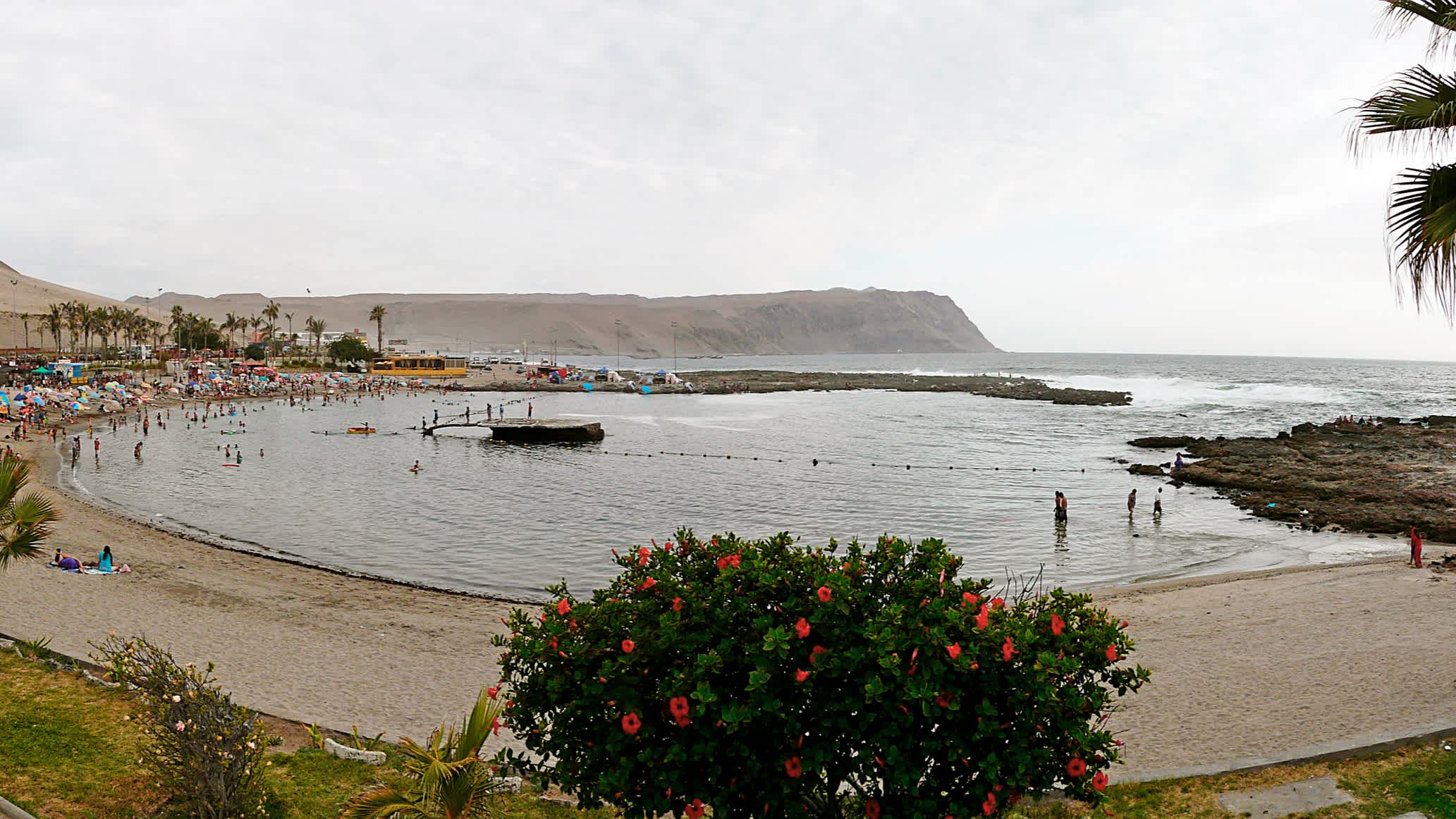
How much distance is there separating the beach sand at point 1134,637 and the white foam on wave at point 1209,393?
74.9m

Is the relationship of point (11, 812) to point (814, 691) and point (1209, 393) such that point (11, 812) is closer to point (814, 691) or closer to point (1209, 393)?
point (814, 691)

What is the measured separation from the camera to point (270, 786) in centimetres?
711

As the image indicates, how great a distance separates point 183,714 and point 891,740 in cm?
526

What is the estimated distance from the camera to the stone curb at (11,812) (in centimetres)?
632

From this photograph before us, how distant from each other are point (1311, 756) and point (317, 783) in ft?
30.9

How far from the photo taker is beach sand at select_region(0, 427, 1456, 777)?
1091 cm

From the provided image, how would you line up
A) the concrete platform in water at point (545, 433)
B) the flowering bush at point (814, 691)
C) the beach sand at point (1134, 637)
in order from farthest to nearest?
the concrete platform in water at point (545, 433)
the beach sand at point (1134, 637)
the flowering bush at point (814, 691)

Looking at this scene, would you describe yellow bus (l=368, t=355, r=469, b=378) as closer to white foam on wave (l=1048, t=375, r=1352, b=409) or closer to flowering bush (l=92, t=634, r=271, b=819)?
white foam on wave (l=1048, t=375, r=1352, b=409)

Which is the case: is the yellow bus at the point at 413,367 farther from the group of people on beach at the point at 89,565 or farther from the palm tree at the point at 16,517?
the palm tree at the point at 16,517

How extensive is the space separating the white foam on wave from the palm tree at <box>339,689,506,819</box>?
299ft

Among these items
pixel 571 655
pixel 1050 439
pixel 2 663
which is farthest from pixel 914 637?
pixel 1050 439

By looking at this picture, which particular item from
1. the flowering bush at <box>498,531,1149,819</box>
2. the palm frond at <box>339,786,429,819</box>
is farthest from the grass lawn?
the flowering bush at <box>498,531,1149,819</box>

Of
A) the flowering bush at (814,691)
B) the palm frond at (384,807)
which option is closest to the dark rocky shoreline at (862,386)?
the flowering bush at (814,691)

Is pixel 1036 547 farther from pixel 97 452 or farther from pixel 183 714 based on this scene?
pixel 97 452
